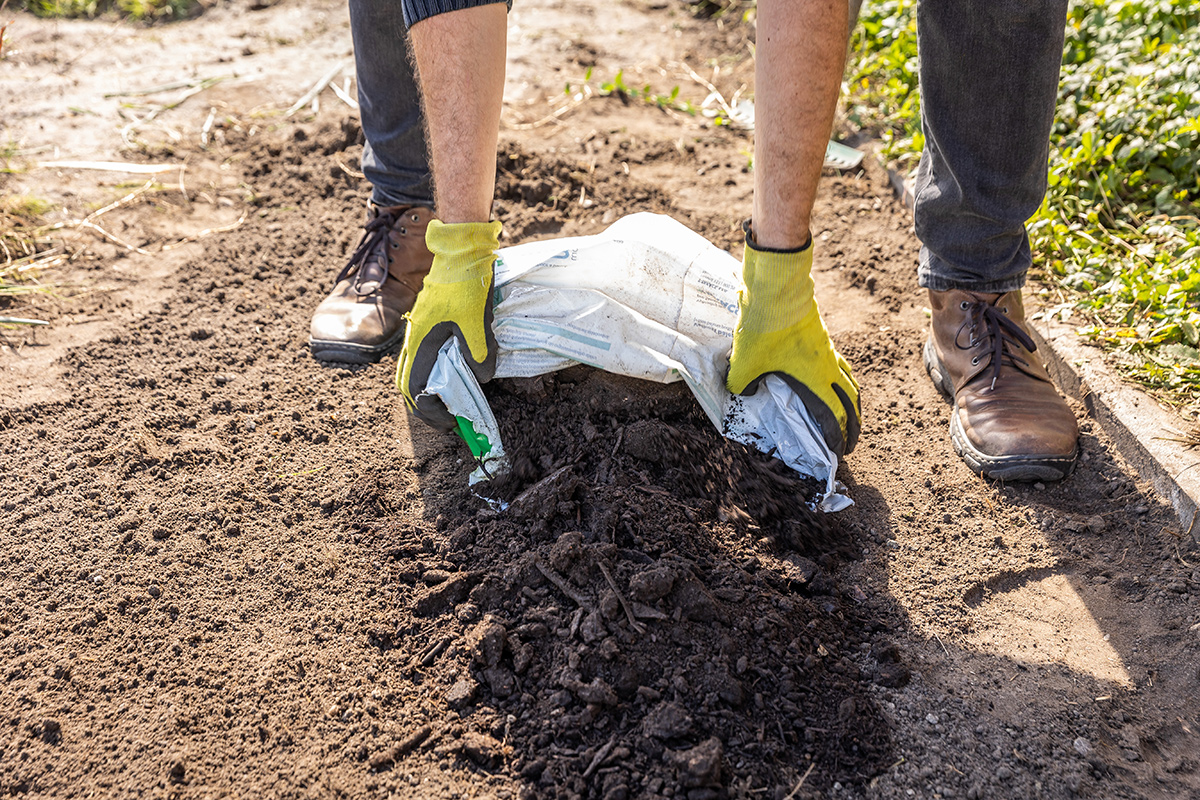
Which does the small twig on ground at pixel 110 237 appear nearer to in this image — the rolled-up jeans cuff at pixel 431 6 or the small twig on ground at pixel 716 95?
the rolled-up jeans cuff at pixel 431 6

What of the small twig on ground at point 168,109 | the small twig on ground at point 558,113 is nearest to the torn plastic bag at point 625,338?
the small twig on ground at point 558,113

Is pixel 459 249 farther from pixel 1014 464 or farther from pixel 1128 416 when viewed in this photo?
pixel 1128 416

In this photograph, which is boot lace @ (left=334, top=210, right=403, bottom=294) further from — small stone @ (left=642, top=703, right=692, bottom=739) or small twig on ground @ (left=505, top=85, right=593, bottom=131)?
small stone @ (left=642, top=703, right=692, bottom=739)

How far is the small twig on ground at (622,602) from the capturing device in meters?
1.60

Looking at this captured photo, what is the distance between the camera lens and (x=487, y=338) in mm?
2066

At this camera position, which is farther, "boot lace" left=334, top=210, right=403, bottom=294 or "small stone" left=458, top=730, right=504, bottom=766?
"boot lace" left=334, top=210, right=403, bottom=294

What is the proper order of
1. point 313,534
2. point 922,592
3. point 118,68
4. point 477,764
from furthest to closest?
point 118,68
point 313,534
point 922,592
point 477,764

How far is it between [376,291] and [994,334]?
1.88 metres

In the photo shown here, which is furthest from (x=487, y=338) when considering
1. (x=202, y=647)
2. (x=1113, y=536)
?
(x=1113, y=536)

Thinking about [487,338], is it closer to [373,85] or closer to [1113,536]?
[373,85]

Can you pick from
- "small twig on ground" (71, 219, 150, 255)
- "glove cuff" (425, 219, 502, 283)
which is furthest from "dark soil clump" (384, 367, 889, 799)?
"small twig on ground" (71, 219, 150, 255)

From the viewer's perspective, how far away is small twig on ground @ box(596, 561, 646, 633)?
1598mm

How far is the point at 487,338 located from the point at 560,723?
3.14 ft

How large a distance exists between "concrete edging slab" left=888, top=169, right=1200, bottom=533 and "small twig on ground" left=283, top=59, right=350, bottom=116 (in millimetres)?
3406
